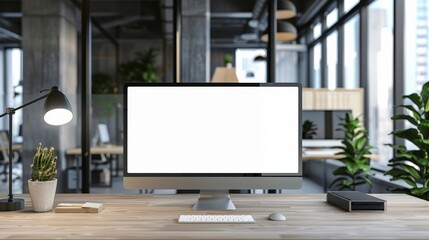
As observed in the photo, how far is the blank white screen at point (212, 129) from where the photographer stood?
Answer: 46.9 inches

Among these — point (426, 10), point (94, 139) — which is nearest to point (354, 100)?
point (426, 10)

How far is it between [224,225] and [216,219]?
46mm

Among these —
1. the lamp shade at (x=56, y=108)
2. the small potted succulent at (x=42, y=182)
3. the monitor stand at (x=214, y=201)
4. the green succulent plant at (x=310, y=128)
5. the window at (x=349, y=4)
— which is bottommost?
the monitor stand at (x=214, y=201)

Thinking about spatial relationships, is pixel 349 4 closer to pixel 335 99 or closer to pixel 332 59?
pixel 332 59

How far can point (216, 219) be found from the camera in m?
1.05

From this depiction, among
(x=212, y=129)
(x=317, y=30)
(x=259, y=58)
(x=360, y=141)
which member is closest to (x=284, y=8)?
(x=259, y=58)

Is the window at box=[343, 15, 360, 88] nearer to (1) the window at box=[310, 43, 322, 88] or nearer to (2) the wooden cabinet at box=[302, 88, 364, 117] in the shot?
(2) the wooden cabinet at box=[302, 88, 364, 117]

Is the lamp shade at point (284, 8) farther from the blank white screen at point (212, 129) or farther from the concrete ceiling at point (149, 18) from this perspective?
the blank white screen at point (212, 129)

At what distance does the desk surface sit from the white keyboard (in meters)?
0.02

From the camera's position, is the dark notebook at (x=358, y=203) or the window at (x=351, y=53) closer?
the dark notebook at (x=358, y=203)

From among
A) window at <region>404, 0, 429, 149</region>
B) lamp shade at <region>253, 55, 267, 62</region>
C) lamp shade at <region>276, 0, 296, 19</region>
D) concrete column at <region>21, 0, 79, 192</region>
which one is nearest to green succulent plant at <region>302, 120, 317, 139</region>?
window at <region>404, 0, 429, 149</region>

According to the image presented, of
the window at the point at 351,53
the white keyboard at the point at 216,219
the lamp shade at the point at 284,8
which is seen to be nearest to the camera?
the white keyboard at the point at 216,219

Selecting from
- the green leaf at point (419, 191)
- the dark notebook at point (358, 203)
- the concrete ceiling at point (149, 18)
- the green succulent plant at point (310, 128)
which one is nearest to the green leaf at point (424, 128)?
the green leaf at point (419, 191)

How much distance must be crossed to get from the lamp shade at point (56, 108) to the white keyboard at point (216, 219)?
1.57ft
